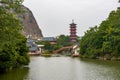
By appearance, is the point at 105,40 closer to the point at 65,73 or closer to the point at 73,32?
the point at 65,73

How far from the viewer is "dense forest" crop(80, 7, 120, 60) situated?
62.5m

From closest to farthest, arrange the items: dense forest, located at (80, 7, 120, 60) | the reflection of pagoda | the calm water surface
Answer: the calm water surface < dense forest, located at (80, 7, 120, 60) < the reflection of pagoda

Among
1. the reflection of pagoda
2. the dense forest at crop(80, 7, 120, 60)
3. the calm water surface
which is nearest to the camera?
the calm water surface

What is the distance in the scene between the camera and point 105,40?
6938cm

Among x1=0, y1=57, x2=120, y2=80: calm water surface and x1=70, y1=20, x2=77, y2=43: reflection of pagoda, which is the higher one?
x1=70, y1=20, x2=77, y2=43: reflection of pagoda

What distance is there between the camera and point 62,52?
11038 centimetres

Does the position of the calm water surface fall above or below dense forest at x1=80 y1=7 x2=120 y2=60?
below

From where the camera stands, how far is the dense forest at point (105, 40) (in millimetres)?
62531

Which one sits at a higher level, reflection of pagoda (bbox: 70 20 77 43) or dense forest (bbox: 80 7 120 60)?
reflection of pagoda (bbox: 70 20 77 43)

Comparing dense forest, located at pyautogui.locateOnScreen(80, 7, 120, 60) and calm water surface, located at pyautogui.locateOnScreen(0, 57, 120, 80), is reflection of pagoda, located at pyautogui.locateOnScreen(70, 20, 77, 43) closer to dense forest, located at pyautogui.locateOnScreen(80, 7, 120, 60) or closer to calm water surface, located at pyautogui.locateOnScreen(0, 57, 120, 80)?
dense forest, located at pyautogui.locateOnScreen(80, 7, 120, 60)

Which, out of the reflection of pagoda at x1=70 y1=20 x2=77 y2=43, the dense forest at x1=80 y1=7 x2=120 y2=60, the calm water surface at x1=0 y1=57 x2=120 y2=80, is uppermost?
the reflection of pagoda at x1=70 y1=20 x2=77 y2=43

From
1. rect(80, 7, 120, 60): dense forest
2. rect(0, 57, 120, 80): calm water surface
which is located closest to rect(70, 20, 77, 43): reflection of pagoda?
rect(80, 7, 120, 60): dense forest

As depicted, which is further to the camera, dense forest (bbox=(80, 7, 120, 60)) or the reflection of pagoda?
the reflection of pagoda

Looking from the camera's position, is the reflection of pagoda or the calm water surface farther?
the reflection of pagoda
